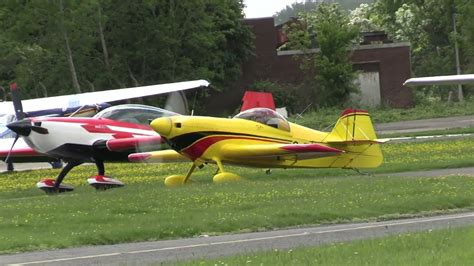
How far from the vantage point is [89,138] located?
24.0 m

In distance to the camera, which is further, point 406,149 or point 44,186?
point 406,149

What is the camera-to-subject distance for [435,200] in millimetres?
17234

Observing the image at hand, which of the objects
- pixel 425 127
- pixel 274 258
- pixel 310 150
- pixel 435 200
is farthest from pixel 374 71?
pixel 274 258

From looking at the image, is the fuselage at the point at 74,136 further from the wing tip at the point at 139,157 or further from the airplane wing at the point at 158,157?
the airplane wing at the point at 158,157

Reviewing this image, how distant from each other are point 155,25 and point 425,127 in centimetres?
2429

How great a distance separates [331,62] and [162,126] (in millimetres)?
44187

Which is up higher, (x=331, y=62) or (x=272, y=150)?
(x=272, y=150)

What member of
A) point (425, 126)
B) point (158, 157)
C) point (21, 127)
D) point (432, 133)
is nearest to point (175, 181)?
point (158, 157)

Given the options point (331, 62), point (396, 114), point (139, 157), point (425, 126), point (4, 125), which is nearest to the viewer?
point (139, 157)

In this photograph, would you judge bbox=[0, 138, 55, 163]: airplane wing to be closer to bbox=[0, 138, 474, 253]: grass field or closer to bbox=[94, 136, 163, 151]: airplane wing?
bbox=[0, 138, 474, 253]: grass field

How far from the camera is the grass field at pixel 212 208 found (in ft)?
46.9

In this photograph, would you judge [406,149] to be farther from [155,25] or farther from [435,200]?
[155,25]

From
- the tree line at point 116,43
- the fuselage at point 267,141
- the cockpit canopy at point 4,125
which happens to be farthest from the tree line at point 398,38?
the fuselage at point 267,141

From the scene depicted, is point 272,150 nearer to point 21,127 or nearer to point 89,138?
point 89,138
